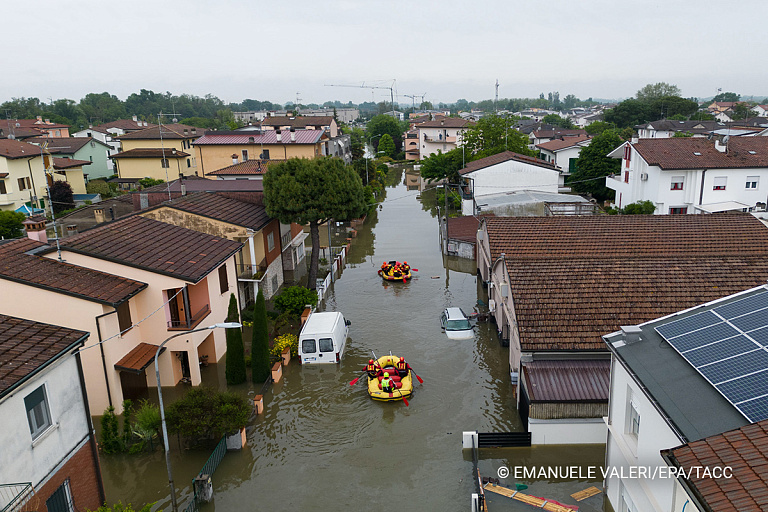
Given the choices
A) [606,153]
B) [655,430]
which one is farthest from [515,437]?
[606,153]

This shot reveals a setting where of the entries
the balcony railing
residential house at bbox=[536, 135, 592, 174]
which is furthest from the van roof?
residential house at bbox=[536, 135, 592, 174]

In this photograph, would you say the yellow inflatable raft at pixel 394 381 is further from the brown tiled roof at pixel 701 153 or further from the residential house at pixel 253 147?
the residential house at pixel 253 147

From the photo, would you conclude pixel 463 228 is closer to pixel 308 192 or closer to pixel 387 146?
pixel 308 192

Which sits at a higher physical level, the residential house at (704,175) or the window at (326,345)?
the residential house at (704,175)

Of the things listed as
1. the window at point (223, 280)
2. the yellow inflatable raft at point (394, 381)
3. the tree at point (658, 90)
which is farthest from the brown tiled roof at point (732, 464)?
the tree at point (658, 90)

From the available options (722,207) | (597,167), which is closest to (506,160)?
(597,167)

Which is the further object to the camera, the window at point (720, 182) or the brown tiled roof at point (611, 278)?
the window at point (720, 182)

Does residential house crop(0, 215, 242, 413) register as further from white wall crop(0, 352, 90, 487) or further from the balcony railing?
white wall crop(0, 352, 90, 487)
